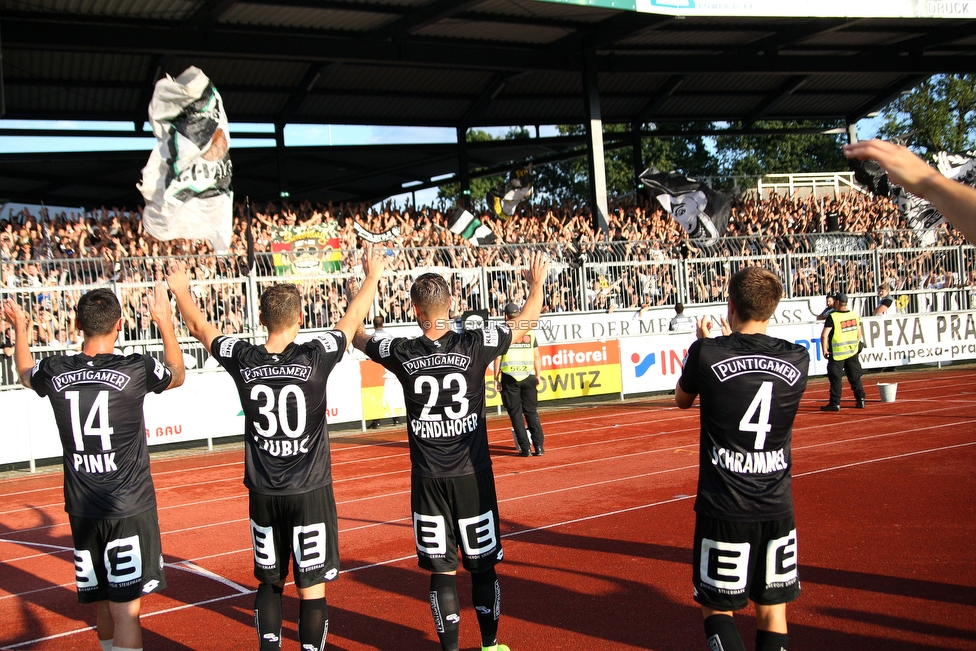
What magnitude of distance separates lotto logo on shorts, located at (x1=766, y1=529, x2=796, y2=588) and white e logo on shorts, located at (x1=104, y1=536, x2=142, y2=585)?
3.26 metres

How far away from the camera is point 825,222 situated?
26031 mm

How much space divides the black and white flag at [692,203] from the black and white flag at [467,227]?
20.1ft

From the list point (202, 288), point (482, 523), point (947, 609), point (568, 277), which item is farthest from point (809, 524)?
point (568, 277)

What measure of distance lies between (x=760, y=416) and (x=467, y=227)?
A: 1595cm

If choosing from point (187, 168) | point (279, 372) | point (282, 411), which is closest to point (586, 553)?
point (282, 411)

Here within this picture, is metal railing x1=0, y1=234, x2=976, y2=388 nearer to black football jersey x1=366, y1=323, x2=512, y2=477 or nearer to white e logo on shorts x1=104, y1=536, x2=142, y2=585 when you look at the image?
black football jersey x1=366, y1=323, x2=512, y2=477

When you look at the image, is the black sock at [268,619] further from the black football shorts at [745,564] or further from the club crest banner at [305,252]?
the club crest banner at [305,252]

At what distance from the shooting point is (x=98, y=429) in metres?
4.70

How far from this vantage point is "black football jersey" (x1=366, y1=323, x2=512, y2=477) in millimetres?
4988

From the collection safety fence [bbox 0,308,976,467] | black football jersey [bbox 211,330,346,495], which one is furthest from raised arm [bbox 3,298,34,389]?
safety fence [bbox 0,308,976,467]

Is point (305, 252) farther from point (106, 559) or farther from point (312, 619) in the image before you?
point (312, 619)

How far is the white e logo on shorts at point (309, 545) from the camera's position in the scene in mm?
4656

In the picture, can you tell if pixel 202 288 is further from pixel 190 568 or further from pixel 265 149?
pixel 265 149

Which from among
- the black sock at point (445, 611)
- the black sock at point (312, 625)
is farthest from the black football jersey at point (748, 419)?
the black sock at point (312, 625)
